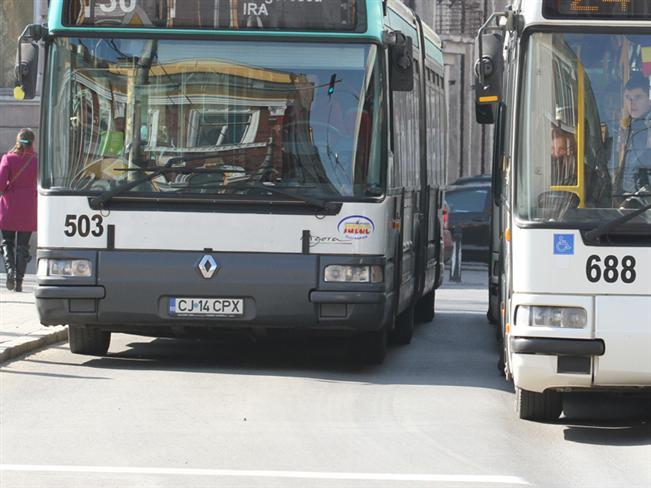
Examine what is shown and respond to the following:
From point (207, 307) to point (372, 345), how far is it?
1.61m

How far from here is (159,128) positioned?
500 inches

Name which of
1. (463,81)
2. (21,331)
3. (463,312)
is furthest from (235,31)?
(463,81)

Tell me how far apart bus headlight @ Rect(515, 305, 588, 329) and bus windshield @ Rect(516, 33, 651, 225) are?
0.52 metres

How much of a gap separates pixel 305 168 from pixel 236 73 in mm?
882

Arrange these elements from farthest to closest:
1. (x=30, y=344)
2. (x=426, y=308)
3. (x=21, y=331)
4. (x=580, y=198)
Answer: (x=426, y=308) < (x=21, y=331) < (x=30, y=344) < (x=580, y=198)

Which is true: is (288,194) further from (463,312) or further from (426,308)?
(463,312)

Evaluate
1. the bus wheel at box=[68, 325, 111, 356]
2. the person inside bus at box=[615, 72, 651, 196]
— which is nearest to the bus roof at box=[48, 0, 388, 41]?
the bus wheel at box=[68, 325, 111, 356]

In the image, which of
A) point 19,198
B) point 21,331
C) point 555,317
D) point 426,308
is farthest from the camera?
point 19,198

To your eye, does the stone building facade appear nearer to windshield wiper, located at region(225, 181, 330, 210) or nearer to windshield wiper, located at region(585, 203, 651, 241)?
windshield wiper, located at region(225, 181, 330, 210)

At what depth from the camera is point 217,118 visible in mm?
12680

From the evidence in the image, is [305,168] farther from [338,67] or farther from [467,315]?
[467,315]

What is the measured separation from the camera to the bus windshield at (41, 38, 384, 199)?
12.7 metres

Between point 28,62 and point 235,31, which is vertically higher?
point 235,31

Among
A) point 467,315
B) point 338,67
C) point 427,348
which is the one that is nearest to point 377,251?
point 338,67
